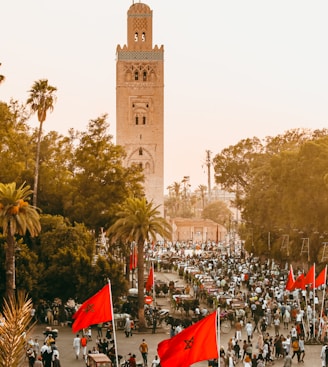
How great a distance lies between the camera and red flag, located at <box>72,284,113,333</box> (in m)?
18.5

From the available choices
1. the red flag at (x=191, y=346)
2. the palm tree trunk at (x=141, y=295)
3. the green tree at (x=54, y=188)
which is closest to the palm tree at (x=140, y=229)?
the palm tree trunk at (x=141, y=295)

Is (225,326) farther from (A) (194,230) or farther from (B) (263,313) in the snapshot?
(A) (194,230)

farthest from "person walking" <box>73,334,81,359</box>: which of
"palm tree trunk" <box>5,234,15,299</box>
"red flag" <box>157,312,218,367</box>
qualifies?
"red flag" <box>157,312,218,367</box>

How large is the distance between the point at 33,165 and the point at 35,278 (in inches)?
548

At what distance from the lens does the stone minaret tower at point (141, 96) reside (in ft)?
341

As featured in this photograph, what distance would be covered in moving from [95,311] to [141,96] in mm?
88508

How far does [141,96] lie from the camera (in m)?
106

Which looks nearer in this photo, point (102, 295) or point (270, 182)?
point (102, 295)

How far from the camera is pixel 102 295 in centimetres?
1939

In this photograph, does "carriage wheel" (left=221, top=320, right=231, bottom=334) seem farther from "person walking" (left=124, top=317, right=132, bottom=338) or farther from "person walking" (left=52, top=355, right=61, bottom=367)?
"person walking" (left=52, top=355, right=61, bottom=367)

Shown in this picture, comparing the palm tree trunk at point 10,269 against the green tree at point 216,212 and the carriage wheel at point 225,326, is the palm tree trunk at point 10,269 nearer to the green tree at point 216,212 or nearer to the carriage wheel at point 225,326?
the carriage wheel at point 225,326

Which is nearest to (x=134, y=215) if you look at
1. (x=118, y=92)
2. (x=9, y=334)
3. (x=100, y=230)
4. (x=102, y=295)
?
(x=100, y=230)

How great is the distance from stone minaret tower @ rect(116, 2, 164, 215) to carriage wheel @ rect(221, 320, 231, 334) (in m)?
66.0

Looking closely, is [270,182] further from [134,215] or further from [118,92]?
[118,92]
